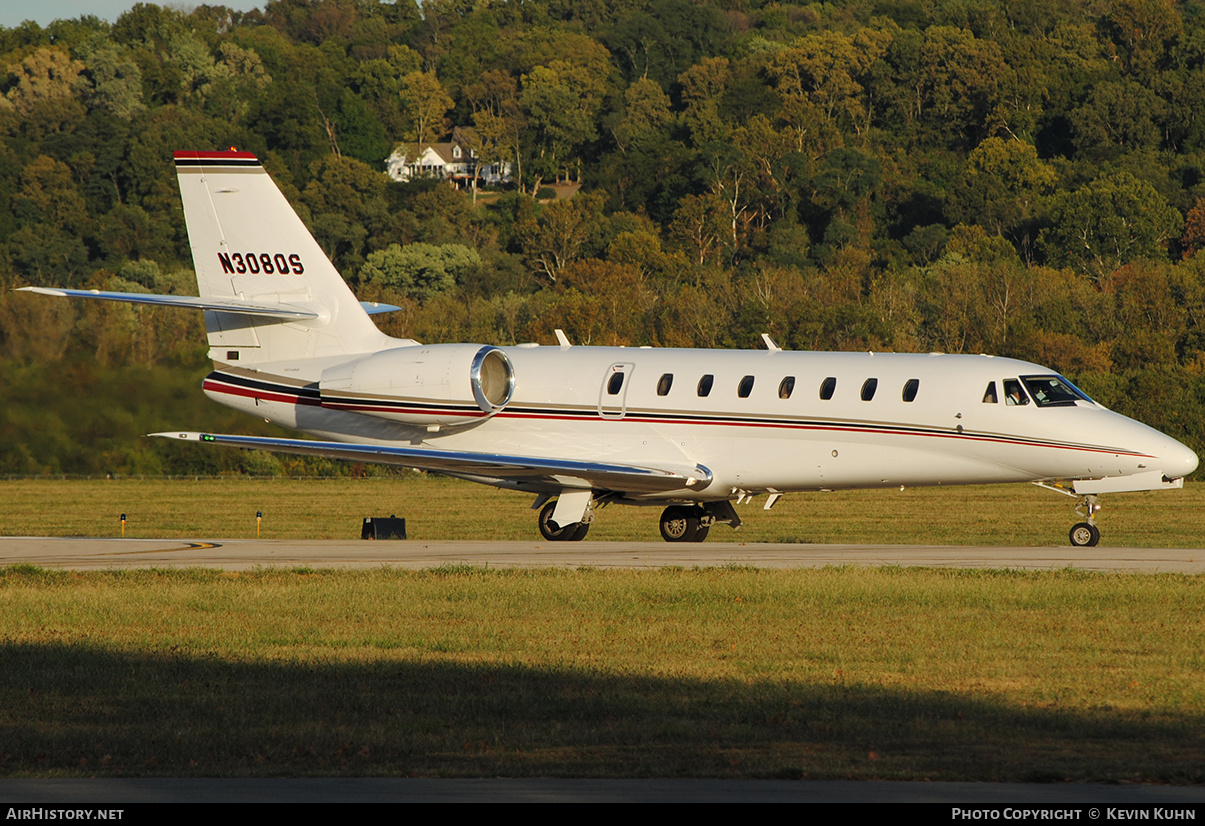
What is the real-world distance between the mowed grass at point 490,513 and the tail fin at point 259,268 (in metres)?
7.12

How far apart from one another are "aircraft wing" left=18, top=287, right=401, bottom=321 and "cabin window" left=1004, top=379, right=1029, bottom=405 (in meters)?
11.9

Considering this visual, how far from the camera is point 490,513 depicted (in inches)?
1673

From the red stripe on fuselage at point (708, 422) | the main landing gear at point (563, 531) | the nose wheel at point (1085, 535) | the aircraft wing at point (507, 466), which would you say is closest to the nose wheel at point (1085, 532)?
the nose wheel at point (1085, 535)

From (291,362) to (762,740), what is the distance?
63.0 ft

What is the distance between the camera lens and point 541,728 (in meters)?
11.1

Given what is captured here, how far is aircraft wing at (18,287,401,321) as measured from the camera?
2447 cm

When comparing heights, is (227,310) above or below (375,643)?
above

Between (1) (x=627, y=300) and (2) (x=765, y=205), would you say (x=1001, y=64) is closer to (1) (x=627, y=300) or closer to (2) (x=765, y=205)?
(2) (x=765, y=205)

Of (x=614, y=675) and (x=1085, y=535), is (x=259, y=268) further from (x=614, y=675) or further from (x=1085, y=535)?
(x=614, y=675)

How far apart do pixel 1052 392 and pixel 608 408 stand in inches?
282

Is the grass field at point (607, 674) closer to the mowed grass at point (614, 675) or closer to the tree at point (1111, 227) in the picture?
the mowed grass at point (614, 675)

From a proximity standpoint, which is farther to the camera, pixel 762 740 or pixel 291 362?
pixel 291 362

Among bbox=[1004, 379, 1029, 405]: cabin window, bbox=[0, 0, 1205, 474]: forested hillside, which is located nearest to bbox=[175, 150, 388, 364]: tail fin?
bbox=[1004, 379, 1029, 405]: cabin window

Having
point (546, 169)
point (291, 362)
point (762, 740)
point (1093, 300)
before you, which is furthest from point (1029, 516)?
point (546, 169)
